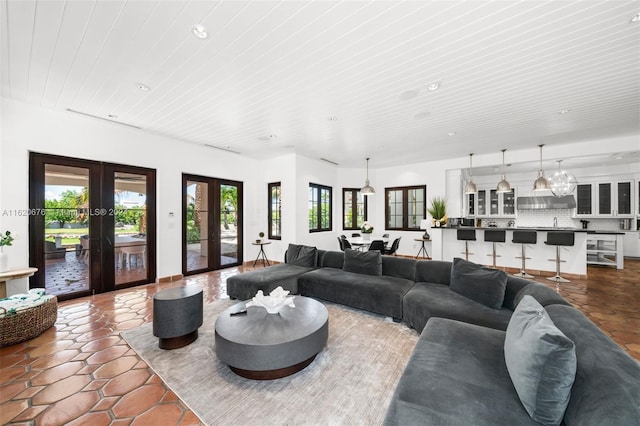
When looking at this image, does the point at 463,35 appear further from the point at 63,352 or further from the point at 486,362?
the point at 63,352

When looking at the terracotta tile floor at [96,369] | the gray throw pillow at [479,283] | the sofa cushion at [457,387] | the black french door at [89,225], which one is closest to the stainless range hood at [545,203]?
the terracotta tile floor at [96,369]

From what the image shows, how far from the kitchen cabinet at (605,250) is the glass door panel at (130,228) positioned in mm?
11134

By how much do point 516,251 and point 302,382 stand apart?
6.48 m

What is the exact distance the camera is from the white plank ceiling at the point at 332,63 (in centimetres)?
208

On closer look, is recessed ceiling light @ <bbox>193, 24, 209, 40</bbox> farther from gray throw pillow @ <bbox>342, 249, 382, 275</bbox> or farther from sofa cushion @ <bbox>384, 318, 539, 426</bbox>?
gray throw pillow @ <bbox>342, 249, 382, 275</bbox>

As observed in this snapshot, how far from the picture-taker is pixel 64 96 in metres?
3.57

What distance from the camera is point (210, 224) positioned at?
634 centimetres

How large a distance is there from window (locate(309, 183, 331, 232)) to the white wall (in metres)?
1.70

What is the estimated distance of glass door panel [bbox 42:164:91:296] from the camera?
4.11m

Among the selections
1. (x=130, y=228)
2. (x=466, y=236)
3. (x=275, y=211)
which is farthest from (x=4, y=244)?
(x=466, y=236)

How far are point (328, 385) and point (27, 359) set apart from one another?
305cm

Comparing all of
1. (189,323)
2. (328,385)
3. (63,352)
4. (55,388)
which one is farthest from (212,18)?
(63,352)

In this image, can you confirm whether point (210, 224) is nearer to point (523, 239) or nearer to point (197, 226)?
point (197, 226)

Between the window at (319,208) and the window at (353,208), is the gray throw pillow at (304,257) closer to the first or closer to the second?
the window at (319,208)
